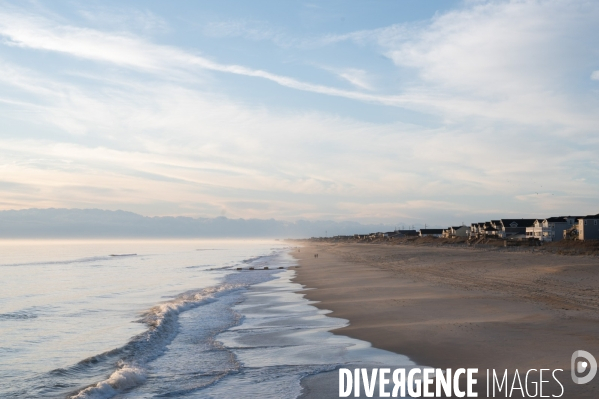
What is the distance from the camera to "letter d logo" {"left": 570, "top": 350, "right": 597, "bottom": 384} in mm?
8669

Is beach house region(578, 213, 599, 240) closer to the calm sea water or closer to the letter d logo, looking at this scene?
the calm sea water

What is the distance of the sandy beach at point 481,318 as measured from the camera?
34.4 ft

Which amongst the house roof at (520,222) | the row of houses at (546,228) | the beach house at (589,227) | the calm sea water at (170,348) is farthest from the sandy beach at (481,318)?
the house roof at (520,222)

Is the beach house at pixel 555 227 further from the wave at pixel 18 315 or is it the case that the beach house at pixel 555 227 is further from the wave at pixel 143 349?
the wave at pixel 18 315

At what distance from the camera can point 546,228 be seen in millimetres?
93188

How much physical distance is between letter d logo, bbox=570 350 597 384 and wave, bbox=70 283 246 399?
28.6 feet

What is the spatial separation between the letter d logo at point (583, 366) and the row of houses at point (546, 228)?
73.8 meters

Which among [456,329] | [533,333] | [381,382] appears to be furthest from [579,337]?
[381,382]

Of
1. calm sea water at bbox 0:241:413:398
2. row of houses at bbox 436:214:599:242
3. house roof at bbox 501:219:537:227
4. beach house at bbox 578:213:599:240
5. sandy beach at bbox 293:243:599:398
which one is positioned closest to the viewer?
calm sea water at bbox 0:241:413:398

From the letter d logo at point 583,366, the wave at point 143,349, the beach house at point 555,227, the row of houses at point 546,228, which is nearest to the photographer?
the letter d logo at point 583,366

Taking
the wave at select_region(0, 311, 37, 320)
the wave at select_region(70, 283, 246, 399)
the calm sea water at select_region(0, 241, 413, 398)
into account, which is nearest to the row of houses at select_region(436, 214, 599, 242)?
the calm sea water at select_region(0, 241, 413, 398)

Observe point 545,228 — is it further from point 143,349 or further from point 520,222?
point 143,349

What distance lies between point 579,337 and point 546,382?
156 inches

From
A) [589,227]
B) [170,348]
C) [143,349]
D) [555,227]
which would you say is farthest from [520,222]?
[143,349]
